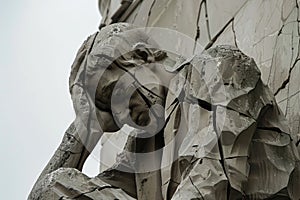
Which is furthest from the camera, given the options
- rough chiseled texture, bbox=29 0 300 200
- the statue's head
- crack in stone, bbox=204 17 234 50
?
crack in stone, bbox=204 17 234 50

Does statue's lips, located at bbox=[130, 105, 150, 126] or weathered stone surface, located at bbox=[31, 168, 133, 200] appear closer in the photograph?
weathered stone surface, located at bbox=[31, 168, 133, 200]

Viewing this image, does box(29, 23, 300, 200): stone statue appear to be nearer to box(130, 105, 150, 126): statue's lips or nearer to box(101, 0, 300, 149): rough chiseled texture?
box(130, 105, 150, 126): statue's lips

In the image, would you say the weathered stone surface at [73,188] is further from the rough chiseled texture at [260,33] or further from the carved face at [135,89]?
the rough chiseled texture at [260,33]

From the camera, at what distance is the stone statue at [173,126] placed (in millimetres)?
2199

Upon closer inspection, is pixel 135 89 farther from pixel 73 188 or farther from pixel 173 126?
pixel 73 188

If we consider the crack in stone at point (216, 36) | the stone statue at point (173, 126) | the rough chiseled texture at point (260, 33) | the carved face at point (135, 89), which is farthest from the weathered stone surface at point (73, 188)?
the crack in stone at point (216, 36)

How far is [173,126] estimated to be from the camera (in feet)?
8.31

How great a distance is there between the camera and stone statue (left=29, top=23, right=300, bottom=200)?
2199 millimetres

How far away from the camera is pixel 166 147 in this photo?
2562mm

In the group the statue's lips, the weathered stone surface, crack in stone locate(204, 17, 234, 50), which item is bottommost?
the weathered stone surface

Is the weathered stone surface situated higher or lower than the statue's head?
lower

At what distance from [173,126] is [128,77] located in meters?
0.16

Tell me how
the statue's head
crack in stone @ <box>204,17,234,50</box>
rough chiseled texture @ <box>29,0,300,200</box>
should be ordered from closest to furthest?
1. rough chiseled texture @ <box>29,0,300,200</box>
2. the statue's head
3. crack in stone @ <box>204,17,234,50</box>

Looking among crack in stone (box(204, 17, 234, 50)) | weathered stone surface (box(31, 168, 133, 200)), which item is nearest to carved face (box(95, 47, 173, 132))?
weathered stone surface (box(31, 168, 133, 200))
